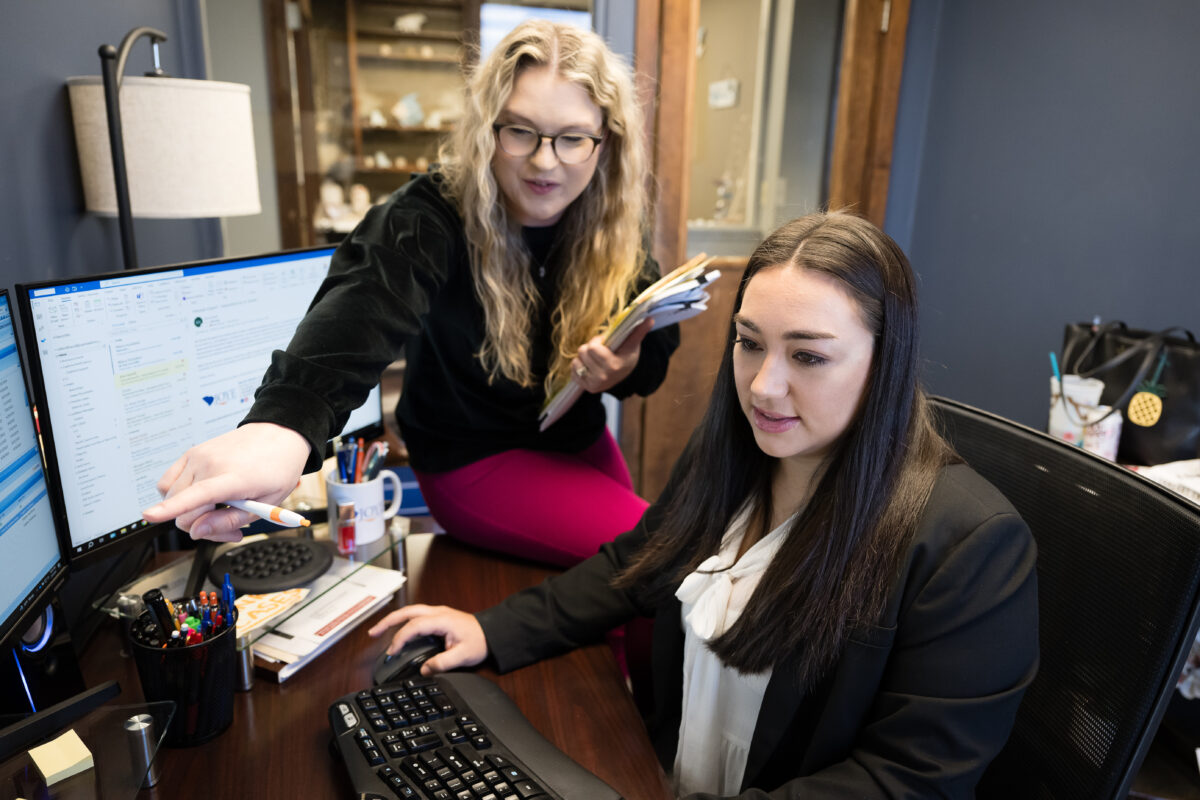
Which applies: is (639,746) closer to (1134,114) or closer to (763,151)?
(1134,114)

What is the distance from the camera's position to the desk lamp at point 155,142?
142 centimetres

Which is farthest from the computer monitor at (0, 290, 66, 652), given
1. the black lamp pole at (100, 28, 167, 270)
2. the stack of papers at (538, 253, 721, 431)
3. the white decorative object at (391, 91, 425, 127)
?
the white decorative object at (391, 91, 425, 127)

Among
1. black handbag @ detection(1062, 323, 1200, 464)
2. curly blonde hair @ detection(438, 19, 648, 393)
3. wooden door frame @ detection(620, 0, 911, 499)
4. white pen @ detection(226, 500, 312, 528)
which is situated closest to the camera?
white pen @ detection(226, 500, 312, 528)

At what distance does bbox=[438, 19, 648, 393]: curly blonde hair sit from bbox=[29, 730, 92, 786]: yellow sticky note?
30.9 inches

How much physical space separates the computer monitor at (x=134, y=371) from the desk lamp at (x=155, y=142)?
0.54 metres

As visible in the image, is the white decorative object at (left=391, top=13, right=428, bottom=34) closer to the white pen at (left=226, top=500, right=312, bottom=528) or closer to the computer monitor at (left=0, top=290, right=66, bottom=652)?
the computer monitor at (left=0, top=290, right=66, bottom=652)

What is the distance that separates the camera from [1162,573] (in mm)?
727

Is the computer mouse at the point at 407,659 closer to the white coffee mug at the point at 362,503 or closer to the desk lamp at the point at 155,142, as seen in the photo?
the white coffee mug at the point at 362,503

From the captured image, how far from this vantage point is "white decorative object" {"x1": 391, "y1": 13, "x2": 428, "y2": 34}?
292 centimetres

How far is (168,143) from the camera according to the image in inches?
60.1

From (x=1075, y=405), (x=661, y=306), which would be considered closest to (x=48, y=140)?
(x=661, y=306)

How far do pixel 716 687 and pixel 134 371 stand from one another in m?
0.73

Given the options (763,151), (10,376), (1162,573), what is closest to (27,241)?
(10,376)

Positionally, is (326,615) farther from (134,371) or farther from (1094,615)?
(1094,615)
